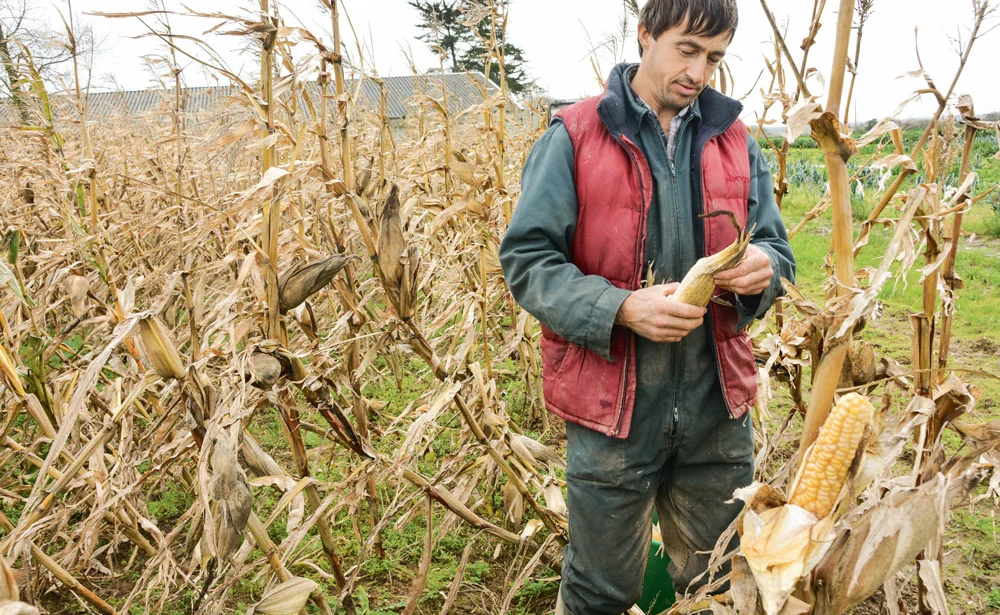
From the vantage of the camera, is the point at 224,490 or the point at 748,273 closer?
the point at 224,490

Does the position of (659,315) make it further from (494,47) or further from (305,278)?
(494,47)

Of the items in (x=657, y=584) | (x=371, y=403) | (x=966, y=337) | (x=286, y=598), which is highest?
(x=371, y=403)

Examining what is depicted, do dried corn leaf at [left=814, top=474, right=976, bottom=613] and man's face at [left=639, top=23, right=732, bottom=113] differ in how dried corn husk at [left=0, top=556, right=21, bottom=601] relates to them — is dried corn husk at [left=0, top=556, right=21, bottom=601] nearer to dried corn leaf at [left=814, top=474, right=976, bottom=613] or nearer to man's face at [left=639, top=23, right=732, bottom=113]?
dried corn leaf at [left=814, top=474, right=976, bottom=613]

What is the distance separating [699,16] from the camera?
1.49 m

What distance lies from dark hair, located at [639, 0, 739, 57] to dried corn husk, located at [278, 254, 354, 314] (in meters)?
0.95

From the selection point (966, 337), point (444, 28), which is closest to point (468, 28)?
point (444, 28)

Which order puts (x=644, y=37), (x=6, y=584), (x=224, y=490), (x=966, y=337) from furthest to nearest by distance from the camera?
(x=966, y=337)
(x=644, y=37)
(x=224, y=490)
(x=6, y=584)

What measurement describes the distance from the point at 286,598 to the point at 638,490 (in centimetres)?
89

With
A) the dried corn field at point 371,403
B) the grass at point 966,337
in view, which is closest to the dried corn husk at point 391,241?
the dried corn field at point 371,403

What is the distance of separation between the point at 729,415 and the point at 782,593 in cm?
77

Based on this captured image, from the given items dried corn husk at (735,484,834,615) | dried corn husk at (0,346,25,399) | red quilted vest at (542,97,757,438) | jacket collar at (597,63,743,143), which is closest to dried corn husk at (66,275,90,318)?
dried corn husk at (0,346,25,399)

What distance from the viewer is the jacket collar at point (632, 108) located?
5.25ft

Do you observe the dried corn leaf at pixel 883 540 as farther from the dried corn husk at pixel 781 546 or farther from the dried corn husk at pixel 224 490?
the dried corn husk at pixel 224 490

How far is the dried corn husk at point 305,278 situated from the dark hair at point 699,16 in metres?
0.95
